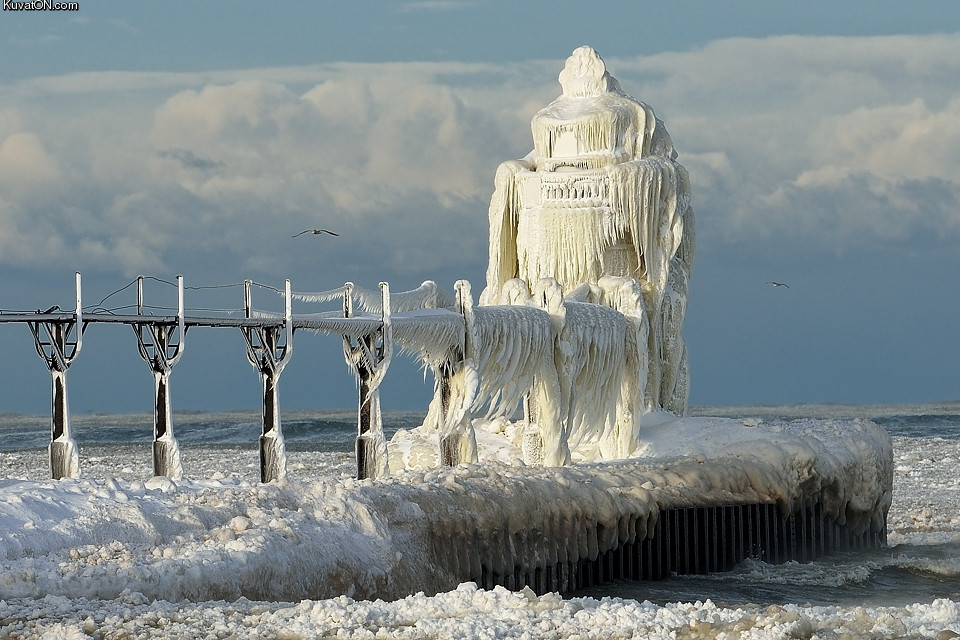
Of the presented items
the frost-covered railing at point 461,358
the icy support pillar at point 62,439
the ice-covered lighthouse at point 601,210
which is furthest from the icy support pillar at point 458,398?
the icy support pillar at point 62,439

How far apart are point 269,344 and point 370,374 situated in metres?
1.50

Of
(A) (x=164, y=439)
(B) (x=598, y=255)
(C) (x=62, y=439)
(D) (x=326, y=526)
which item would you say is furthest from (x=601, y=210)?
(D) (x=326, y=526)

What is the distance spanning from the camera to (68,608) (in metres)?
8.43

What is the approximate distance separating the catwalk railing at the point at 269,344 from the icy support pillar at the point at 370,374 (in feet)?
0.04

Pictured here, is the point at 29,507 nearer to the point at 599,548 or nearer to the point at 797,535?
the point at 599,548

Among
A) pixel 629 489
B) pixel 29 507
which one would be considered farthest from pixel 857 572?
pixel 29 507

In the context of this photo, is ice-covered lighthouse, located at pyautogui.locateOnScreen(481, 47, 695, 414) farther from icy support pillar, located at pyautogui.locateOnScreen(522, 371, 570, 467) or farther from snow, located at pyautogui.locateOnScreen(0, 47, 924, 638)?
icy support pillar, located at pyautogui.locateOnScreen(522, 371, 570, 467)

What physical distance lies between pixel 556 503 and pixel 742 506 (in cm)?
434

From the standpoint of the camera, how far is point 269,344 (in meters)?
15.5

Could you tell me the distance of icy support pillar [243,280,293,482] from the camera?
606 inches

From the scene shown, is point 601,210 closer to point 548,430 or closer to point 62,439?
point 548,430

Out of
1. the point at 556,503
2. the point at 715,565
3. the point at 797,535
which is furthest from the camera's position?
the point at 797,535

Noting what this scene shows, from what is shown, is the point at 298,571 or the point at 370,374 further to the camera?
the point at 370,374

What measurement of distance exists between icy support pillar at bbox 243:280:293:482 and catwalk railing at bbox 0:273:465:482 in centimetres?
1
